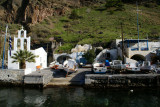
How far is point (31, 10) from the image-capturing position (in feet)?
223

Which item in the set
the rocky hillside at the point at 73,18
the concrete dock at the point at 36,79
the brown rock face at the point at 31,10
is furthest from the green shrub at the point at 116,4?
the concrete dock at the point at 36,79

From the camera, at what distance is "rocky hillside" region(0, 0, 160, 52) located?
171 feet

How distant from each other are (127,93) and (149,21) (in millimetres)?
54729

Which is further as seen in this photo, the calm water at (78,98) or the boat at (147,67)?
the boat at (147,67)

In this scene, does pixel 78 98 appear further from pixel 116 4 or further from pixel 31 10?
pixel 116 4

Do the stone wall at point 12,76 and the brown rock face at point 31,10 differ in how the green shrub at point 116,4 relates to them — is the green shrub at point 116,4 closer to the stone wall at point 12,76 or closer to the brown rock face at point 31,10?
the brown rock face at point 31,10

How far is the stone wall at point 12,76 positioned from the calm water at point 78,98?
2053mm

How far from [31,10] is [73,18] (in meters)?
22.3

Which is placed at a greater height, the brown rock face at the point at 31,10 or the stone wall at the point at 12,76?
the brown rock face at the point at 31,10

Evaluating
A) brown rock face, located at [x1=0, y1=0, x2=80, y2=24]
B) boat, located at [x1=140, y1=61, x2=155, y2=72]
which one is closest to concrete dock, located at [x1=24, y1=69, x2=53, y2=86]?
boat, located at [x1=140, y1=61, x2=155, y2=72]

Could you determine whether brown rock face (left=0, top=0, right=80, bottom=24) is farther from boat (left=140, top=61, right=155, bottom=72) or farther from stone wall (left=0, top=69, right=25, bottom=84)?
boat (left=140, top=61, right=155, bottom=72)

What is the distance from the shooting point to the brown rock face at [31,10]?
67.3 meters

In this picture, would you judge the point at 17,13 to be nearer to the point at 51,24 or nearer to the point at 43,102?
the point at 51,24

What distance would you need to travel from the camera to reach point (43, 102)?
12.2 metres
